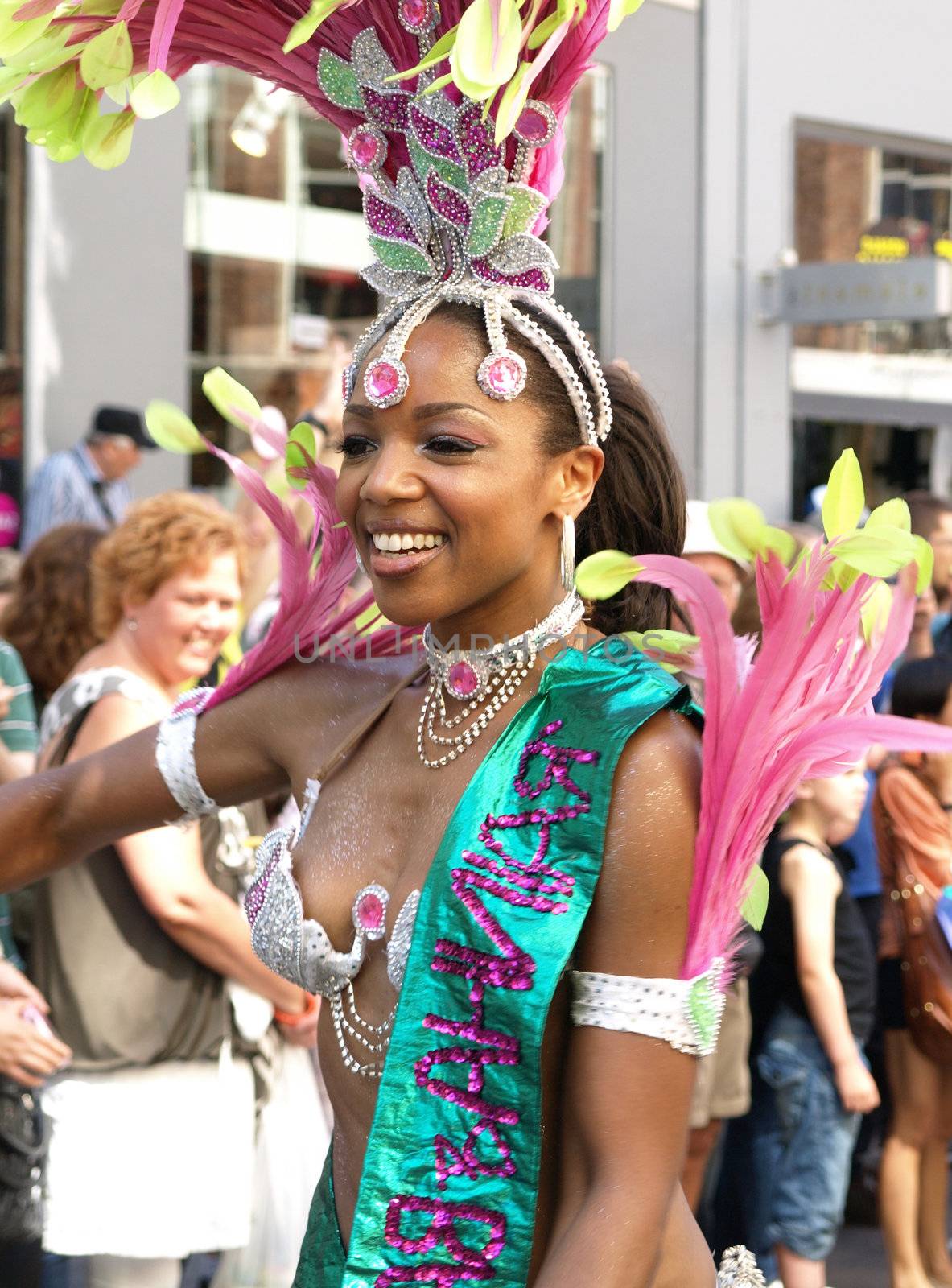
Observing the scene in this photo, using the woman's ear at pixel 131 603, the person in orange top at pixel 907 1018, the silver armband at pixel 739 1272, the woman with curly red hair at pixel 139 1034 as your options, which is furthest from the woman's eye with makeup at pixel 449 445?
the person in orange top at pixel 907 1018

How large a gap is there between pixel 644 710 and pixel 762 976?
10.0 feet

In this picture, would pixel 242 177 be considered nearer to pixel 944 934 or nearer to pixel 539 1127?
pixel 944 934

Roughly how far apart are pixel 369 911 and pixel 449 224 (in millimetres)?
782

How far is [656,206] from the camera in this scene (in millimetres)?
10297

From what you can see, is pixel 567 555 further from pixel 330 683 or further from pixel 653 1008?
pixel 653 1008

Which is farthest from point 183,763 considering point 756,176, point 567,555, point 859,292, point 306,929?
point 756,176

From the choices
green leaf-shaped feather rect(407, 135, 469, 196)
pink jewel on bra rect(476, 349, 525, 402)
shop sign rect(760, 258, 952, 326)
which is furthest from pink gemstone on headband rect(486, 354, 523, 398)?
shop sign rect(760, 258, 952, 326)

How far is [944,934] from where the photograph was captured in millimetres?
4828

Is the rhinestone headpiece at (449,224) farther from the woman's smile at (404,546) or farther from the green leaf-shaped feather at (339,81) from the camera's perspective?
the woman's smile at (404,546)

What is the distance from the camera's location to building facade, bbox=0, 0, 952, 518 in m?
7.86

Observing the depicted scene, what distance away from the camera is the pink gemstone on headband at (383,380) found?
75.7 inches

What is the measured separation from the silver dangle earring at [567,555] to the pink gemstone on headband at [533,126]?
0.43m

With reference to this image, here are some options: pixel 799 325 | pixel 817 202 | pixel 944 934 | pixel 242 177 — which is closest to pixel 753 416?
pixel 799 325

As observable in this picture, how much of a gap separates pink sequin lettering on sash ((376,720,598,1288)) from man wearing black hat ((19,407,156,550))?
552cm
